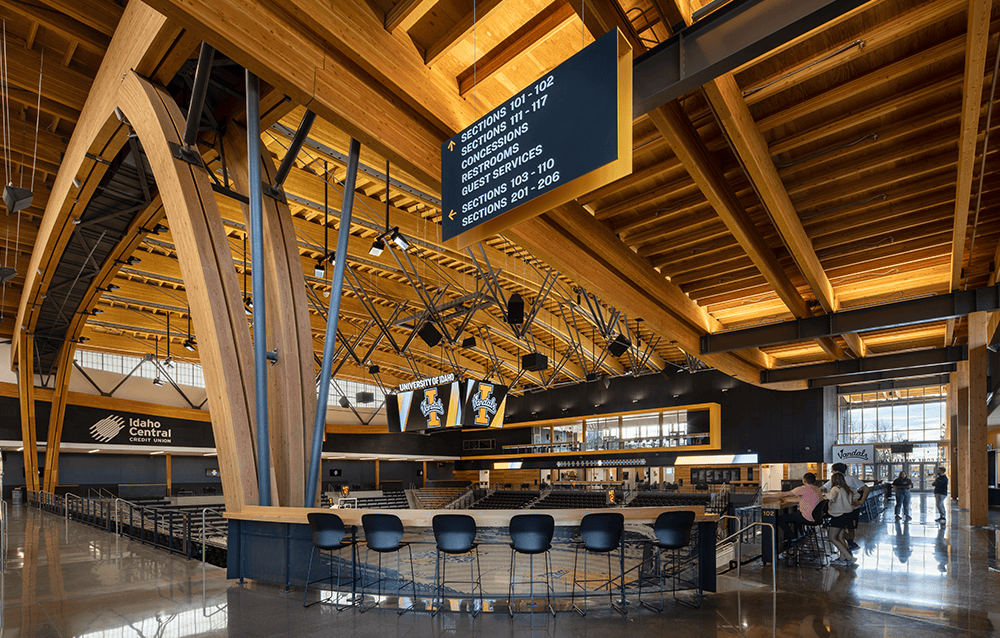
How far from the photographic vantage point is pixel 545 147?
347cm

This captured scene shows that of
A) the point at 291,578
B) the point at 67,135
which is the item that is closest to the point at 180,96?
the point at 67,135

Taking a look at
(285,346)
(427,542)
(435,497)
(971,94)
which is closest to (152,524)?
(285,346)

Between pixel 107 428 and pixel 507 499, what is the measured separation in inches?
633

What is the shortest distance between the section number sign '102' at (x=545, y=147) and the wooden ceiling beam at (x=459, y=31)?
1114 millimetres

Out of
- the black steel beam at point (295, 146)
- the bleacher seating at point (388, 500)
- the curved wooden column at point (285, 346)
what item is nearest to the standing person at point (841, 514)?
the curved wooden column at point (285, 346)

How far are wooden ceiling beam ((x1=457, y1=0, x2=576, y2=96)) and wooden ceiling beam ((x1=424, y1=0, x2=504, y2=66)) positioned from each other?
299mm

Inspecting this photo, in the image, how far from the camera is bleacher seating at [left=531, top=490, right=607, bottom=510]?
19.4 m

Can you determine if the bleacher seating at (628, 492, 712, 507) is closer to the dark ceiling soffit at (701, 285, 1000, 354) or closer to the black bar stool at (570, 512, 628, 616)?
the dark ceiling soffit at (701, 285, 1000, 354)

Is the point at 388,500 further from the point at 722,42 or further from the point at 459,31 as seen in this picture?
the point at 722,42

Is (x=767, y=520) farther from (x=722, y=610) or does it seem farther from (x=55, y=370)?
(x=55, y=370)

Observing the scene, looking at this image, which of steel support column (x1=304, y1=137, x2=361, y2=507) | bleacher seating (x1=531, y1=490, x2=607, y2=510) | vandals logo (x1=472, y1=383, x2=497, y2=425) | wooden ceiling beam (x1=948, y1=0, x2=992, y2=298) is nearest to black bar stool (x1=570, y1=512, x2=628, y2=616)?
steel support column (x1=304, y1=137, x2=361, y2=507)

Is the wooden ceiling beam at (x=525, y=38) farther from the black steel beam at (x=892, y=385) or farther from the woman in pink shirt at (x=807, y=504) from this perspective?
the black steel beam at (x=892, y=385)

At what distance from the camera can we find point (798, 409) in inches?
843

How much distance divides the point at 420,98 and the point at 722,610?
502cm
